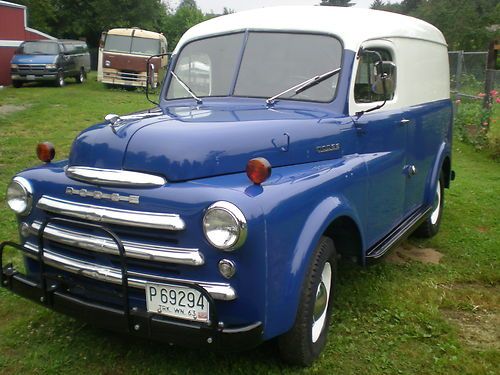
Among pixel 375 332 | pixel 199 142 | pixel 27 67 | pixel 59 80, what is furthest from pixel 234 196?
pixel 59 80

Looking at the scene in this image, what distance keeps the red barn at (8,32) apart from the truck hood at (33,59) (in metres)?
1.17

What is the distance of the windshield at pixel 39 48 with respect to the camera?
1940 centimetres

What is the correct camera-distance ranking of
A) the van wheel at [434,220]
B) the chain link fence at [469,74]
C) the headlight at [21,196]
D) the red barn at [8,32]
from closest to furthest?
the headlight at [21,196] < the van wheel at [434,220] < the chain link fence at [469,74] < the red barn at [8,32]

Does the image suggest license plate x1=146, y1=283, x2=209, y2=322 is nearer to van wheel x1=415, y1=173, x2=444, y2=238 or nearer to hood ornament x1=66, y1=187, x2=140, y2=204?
hood ornament x1=66, y1=187, x2=140, y2=204

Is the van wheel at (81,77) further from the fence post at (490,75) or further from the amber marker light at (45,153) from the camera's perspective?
the amber marker light at (45,153)

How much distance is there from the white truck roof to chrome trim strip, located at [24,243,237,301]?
2.22 metres

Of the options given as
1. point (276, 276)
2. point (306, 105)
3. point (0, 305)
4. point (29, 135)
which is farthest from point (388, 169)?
point (29, 135)

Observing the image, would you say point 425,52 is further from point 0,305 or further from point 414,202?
point 0,305

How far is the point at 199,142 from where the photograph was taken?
286 centimetres

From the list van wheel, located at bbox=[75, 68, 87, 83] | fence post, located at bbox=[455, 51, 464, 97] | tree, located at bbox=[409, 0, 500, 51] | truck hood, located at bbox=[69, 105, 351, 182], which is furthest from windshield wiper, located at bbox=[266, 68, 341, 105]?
tree, located at bbox=[409, 0, 500, 51]

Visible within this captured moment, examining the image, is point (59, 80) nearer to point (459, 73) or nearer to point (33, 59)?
point (33, 59)

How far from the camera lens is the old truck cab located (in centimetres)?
257

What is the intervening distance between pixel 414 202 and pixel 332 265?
1.91 meters

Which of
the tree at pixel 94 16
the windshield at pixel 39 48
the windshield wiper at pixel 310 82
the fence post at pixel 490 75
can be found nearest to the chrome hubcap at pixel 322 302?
the windshield wiper at pixel 310 82
